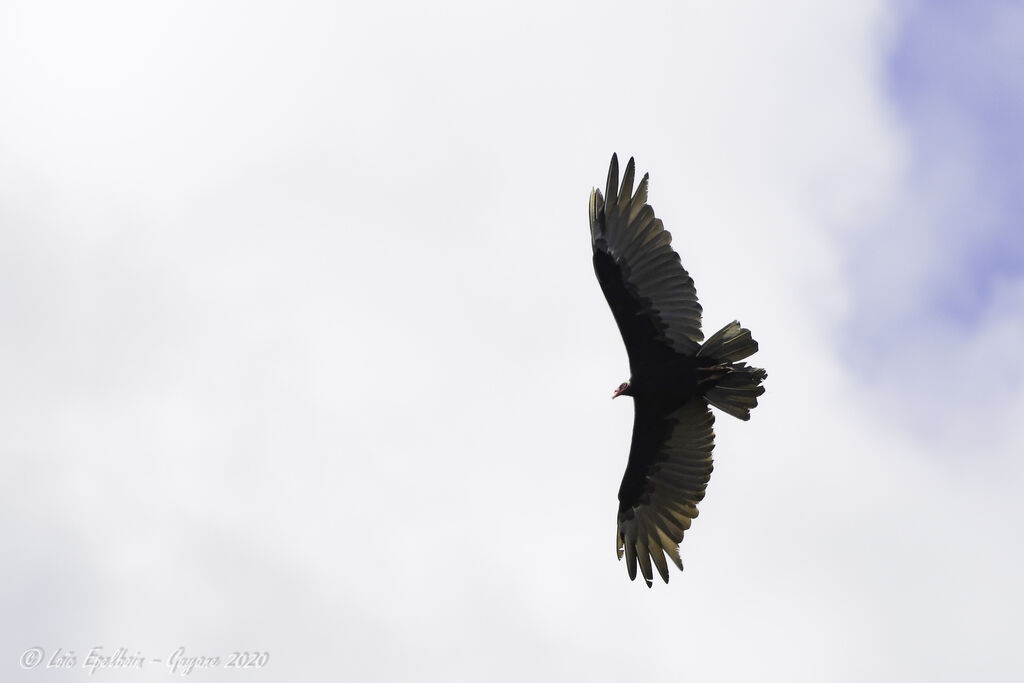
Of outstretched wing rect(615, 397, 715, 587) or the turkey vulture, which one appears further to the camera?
outstretched wing rect(615, 397, 715, 587)

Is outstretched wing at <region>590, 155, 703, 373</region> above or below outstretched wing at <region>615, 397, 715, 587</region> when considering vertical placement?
above

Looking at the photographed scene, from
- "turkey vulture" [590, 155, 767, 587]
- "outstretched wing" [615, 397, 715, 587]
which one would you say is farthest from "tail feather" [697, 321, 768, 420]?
"outstretched wing" [615, 397, 715, 587]

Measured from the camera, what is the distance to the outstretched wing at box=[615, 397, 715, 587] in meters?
16.1

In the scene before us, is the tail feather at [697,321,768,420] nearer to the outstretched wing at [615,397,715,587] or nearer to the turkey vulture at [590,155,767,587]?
the turkey vulture at [590,155,767,587]

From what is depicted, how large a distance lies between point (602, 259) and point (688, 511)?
3501 millimetres

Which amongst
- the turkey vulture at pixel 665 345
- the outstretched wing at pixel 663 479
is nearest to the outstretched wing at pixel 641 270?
the turkey vulture at pixel 665 345

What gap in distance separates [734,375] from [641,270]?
66.1 inches

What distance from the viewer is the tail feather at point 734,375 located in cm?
1491

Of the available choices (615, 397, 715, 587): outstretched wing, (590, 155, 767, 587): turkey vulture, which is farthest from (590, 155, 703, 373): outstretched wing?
(615, 397, 715, 587): outstretched wing

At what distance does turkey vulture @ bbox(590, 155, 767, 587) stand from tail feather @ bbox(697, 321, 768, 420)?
12 mm

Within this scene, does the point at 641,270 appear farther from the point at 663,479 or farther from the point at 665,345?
the point at 663,479

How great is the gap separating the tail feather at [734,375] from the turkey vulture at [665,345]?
0.01 metres

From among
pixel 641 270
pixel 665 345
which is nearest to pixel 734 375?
pixel 665 345

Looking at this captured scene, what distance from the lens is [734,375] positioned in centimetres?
1515
